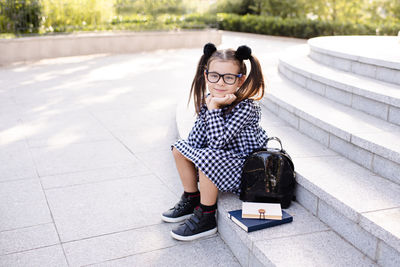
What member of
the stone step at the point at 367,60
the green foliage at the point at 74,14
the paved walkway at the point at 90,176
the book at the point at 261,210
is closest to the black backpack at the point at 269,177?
the book at the point at 261,210

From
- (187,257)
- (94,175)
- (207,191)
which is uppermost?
(207,191)

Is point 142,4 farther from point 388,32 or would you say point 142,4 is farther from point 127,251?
point 127,251

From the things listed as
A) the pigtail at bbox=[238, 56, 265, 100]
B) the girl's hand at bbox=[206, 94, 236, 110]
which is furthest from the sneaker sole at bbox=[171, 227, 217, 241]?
the pigtail at bbox=[238, 56, 265, 100]

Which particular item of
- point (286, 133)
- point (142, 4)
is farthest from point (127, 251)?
point (142, 4)

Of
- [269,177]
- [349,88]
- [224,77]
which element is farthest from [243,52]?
[349,88]

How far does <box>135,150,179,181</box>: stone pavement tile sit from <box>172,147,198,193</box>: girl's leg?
2.92ft

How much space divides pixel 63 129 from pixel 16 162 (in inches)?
45.1

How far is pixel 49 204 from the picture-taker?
357 cm

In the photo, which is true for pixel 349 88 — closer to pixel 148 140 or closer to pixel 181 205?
pixel 181 205

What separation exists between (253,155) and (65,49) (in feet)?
31.6

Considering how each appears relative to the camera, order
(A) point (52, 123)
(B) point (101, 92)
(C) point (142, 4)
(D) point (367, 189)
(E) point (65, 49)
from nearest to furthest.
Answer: (D) point (367, 189)
(A) point (52, 123)
(B) point (101, 92)
(E) point (65, 49)
(C) point (142, 4)

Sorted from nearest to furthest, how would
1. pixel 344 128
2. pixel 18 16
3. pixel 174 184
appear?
pixel 344 128 → pixel 174 184 → pixel 18 16

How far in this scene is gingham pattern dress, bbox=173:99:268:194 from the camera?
301 cm

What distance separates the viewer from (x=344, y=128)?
11.6 ft
